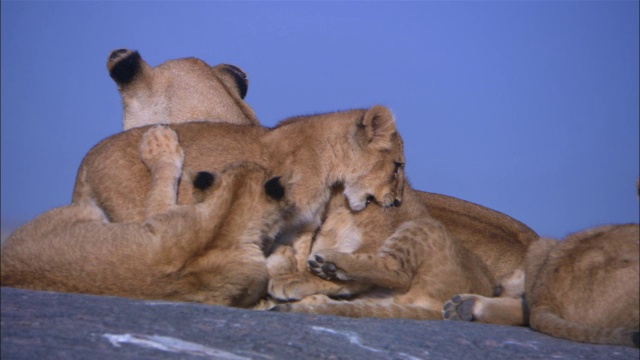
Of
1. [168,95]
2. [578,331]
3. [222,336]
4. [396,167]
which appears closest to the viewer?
[222,336]

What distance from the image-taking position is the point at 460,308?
24.3 feet

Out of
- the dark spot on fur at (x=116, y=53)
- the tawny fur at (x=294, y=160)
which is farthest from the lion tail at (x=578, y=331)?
the dark spot on fur at (x=116, y=53)

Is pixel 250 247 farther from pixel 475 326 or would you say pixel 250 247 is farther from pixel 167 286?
pixel 475 326

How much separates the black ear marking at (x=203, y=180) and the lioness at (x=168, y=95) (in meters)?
3.44

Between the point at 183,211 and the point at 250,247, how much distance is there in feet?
1.80

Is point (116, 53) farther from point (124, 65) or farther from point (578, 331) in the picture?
point (578, 331)

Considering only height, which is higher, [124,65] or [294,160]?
[124,65]

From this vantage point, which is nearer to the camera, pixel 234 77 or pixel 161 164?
pixel 161 164

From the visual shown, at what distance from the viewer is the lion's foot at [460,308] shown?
7.37 metres

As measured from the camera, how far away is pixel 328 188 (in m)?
8.73

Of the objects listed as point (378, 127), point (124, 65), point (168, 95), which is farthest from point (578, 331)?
point (124, 65)

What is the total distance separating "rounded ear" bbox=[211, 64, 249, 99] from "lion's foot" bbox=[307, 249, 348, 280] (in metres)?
4.16

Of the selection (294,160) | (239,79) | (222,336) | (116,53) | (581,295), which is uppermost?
(239,79)

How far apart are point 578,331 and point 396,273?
6.28 feet
